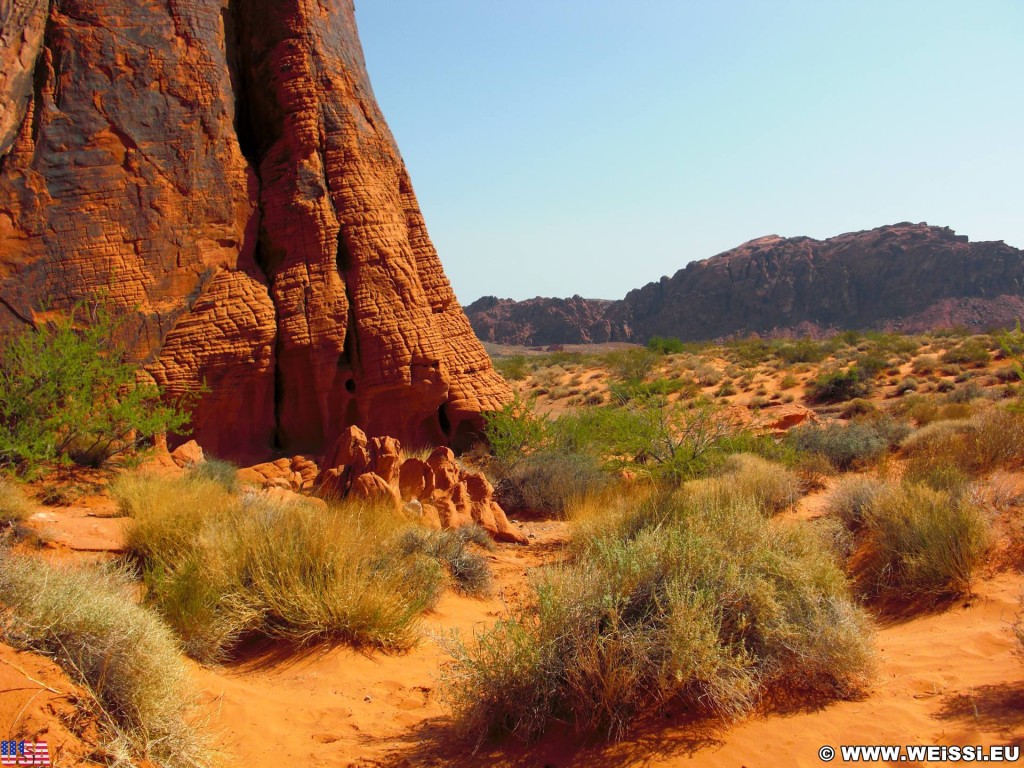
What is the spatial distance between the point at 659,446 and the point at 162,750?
6975 mm

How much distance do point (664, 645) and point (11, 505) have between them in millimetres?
5843

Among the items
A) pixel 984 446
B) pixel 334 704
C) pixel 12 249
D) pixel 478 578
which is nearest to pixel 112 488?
pixel 12 249

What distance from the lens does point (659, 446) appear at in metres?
9.14

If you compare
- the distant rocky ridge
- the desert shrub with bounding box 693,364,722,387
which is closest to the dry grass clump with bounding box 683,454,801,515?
the desert shrub with bounding box 693,364,722,387

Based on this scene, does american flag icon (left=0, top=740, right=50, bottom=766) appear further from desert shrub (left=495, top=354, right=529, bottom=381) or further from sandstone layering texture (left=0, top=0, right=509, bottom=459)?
desert shrub (left=495, top=354, right=529, bottom=381)

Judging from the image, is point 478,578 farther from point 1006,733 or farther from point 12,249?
point 12,249

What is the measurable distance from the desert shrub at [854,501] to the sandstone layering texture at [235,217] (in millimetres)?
5955

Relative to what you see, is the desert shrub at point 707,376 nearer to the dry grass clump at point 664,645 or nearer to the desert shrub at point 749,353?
the desert shrub at point 749,353

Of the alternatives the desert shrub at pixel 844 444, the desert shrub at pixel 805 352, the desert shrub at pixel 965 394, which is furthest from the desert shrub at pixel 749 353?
the desert shrub at pixel 844 444

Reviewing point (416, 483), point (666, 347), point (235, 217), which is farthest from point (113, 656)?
point (666, 347)

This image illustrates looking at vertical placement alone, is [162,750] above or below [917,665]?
above

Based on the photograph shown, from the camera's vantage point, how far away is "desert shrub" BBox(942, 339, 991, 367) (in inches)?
818

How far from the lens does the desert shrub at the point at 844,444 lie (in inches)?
421

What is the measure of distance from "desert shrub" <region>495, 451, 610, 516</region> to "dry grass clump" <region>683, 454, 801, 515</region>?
179cm
